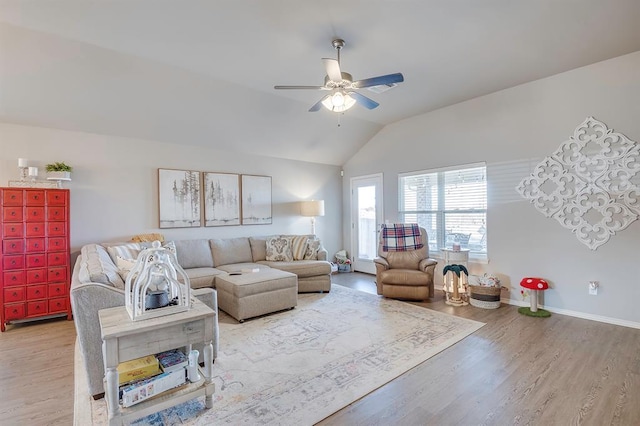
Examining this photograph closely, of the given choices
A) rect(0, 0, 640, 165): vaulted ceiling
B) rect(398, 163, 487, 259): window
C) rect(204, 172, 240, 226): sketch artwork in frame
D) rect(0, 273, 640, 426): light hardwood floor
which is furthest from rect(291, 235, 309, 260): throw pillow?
rect(0, 273, 640, 426): light hardwood floor

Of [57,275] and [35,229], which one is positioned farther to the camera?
[57,275]

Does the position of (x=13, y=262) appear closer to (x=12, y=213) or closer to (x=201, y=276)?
(x=12, y=213)

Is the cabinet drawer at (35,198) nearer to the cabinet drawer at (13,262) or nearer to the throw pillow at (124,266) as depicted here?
the cabinet drawer at (13,262)

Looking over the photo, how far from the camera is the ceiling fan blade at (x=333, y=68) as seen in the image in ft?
8.29

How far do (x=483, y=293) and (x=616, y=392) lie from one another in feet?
6.24

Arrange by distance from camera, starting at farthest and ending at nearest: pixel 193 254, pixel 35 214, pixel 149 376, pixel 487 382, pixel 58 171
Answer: pixel 193 254 < pixel 58 171 < pixel 35 214 < pixel 487 382 < pixel 149 376

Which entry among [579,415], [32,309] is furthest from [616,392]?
[32,309]

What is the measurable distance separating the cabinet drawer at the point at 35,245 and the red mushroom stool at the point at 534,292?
593 centimetres

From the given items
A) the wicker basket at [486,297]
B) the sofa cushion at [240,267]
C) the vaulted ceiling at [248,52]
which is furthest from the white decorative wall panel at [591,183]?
the sofa cushion at [240,267]

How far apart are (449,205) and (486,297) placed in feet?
5.25

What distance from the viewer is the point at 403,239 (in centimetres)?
484

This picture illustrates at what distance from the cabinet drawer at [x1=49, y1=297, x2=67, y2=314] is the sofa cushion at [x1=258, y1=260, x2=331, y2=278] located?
2.64m

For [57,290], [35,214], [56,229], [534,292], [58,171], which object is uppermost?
[58,171]

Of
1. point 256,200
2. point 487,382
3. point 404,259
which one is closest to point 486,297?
point 404,259
